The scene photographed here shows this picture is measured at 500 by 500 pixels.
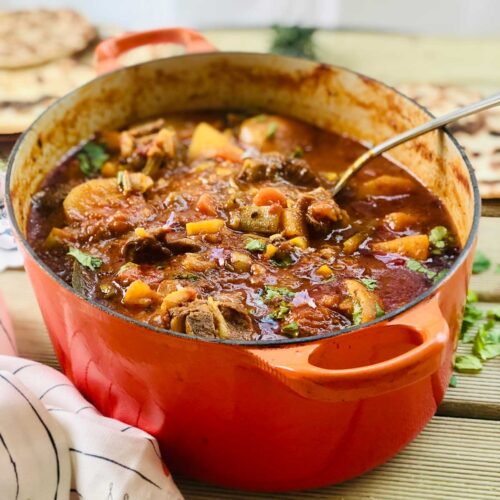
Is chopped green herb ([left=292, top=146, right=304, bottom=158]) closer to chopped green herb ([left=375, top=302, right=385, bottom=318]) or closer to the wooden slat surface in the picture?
chopped green herb ([left=375, top=302, right=385, bottom=318])

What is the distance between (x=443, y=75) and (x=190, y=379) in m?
2.79

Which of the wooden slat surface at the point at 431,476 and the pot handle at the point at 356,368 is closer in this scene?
the pot handle at the point at 356,368

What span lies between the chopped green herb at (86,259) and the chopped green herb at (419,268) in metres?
0.93

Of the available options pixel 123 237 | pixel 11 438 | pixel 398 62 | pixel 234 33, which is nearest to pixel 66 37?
pixel 234 33

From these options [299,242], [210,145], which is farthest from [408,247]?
[210,145]

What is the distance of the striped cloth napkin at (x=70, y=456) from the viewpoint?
1985mm

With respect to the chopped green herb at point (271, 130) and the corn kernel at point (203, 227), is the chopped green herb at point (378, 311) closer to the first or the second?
the corn kernel at point (203, 227)

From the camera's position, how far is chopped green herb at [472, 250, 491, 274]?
292 centimetres

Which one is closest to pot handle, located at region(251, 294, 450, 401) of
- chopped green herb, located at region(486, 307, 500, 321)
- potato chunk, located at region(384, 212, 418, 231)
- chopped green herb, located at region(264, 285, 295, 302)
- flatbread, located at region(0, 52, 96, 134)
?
chopped green herb, located at region(264, 285, 295, 302)

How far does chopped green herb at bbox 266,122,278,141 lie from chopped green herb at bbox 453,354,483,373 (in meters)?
1.08

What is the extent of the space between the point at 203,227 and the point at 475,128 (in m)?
1.64

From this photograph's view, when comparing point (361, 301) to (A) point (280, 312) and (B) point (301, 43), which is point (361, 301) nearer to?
(A) point (280, 312)

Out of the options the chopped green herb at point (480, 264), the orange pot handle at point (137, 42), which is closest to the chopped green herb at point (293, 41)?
the orange pot handle at point (137, 42)

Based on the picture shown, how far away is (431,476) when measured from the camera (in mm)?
2250
